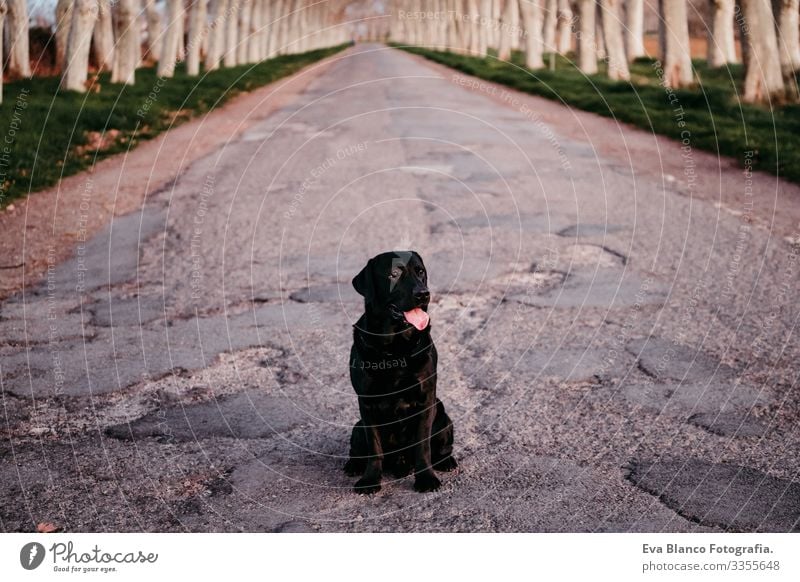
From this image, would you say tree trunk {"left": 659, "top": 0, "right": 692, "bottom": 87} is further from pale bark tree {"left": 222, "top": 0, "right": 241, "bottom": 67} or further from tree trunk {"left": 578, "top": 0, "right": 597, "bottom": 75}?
pale bark tree {"left": 222, "top": 0, "right": 241, "bottom": 67}

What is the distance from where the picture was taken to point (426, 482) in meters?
4.04

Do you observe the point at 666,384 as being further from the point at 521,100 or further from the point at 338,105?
the point at 521,100

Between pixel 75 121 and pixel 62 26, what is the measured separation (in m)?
10.2

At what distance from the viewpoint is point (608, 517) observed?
3.77 meters

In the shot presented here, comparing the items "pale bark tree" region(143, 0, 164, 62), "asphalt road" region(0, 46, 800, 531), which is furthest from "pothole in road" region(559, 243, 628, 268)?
"pale bark tree" region(143, 0, 164, 62)

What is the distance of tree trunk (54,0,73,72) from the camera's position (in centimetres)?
2314

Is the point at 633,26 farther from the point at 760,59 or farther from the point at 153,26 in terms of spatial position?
the point at 153,26

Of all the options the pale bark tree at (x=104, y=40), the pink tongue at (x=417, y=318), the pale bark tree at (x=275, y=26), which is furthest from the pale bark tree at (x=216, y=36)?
the pink tongue at (x=417, y=318)

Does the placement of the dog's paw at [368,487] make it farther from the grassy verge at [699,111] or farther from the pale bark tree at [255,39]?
the pale bark tree at [255,39]

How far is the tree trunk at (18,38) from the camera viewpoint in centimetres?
1978

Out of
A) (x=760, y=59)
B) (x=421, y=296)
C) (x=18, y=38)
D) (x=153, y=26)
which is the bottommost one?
(x=421, y=296)

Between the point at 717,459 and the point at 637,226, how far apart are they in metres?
5.42

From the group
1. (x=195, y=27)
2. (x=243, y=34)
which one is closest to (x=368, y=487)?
(x=195, y=27)

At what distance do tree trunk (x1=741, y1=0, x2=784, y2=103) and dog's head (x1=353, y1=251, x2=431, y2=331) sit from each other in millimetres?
15772
